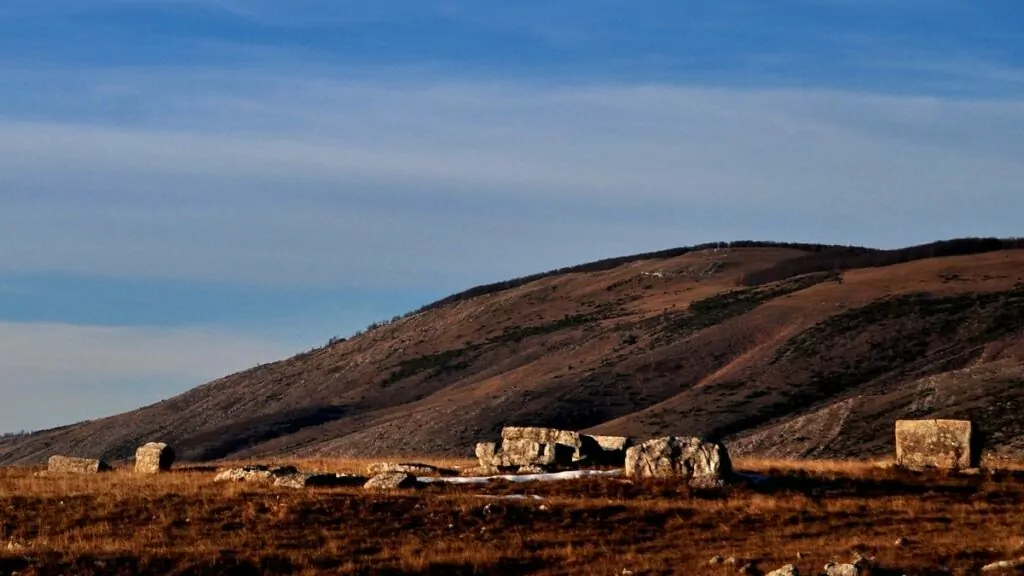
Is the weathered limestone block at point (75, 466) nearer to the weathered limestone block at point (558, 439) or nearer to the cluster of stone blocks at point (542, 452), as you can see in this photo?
the cluster of stone blocks at point (542, 452)

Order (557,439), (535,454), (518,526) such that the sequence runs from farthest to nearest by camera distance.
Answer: (557,439)
(535,454)
(518,526)

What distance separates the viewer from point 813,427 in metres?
91.7

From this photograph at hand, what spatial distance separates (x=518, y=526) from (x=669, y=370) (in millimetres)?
97481

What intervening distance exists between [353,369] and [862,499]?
148 metres

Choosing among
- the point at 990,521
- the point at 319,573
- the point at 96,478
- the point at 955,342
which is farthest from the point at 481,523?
the point at 955,342

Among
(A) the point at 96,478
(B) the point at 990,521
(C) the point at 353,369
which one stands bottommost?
(B) the point at 990,521

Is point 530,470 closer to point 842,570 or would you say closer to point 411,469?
point 411,469

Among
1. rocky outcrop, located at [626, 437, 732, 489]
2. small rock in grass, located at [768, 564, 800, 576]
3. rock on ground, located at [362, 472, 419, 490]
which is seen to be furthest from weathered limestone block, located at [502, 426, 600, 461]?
small rock in grass, located at [768, 564, 800, 576]

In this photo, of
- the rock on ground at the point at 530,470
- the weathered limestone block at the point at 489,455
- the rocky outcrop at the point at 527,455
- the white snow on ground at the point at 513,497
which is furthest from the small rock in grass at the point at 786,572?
the weathered limestone block at the point at 489,455

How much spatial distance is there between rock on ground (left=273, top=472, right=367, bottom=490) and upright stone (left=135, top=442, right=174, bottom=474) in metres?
8.92

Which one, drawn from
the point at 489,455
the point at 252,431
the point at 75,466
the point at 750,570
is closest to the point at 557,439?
the point at 489,455

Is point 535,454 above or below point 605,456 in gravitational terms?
above

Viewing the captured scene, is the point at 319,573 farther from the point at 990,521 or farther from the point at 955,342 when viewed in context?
the point at 955,342

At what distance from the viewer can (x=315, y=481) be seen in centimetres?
3628
